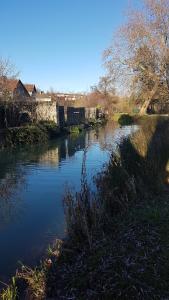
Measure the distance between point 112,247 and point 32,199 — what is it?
4876 mm

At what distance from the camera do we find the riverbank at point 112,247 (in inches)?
165

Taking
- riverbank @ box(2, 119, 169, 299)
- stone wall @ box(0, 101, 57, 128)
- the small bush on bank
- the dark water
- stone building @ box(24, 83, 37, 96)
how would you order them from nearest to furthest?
riverbank @ box(2, 119, 169, 299) < the dark water < the small bush on bank < stone wall @ box(0, 101, 57, 128) < stone building @ box(24, 83, 37, 96)

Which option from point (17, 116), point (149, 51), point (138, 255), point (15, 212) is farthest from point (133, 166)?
point (17, 116)

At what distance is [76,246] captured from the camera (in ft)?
17.9

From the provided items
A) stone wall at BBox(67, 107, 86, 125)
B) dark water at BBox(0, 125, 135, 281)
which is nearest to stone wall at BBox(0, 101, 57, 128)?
stone wall at BBox(67, 107, 86, 125)

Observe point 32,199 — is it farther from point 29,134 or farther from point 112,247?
point 29,134

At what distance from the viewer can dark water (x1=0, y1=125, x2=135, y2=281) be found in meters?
6.29

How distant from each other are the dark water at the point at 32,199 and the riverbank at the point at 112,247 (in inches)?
A: 23.3

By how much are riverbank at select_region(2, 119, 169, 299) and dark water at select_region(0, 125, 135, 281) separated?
0.59 m

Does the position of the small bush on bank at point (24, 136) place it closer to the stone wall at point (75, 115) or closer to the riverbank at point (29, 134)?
the riverbank at point (29, 134)

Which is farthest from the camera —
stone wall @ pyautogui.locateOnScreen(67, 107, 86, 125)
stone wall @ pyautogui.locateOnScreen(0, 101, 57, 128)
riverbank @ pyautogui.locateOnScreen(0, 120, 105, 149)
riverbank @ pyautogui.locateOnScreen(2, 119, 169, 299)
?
stone wall @ pyautogui.locateOnScreen(67, 107, 86, 125)

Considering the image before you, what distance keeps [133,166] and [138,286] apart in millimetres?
4902

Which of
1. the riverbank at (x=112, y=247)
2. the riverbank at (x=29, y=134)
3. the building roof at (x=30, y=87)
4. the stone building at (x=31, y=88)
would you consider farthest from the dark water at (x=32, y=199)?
the building roof at (x=30, y=87)

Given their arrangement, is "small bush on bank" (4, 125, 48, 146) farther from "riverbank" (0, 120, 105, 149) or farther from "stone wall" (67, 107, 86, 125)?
"stone wall" (67, 107, 86, 125)
